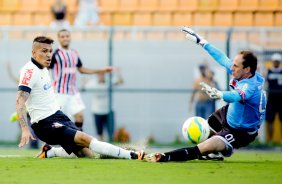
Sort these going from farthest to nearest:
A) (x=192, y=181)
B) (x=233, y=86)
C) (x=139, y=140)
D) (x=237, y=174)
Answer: (x=139, y=140)
(x=233, y=86)
(x=237, y=174)
(x=192, y=181)

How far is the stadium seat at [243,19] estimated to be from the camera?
940 inches

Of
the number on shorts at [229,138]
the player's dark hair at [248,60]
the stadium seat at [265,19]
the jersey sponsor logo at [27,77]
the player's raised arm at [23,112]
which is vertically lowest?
the number on shorts at [229,138]

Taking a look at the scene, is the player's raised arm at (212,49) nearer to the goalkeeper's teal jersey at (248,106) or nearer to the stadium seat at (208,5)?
the goalkeeper's teal jersey at (248,106)

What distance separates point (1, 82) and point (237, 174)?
12.7 m

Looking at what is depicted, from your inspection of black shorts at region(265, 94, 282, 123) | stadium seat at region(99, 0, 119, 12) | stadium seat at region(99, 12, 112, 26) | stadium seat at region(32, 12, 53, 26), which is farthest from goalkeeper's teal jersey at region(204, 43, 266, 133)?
stadium seat at region(32, 12, 53, 26)

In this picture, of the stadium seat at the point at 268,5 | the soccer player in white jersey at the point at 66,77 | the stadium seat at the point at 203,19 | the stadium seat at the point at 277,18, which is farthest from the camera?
the stadium seat at the point at 203,19

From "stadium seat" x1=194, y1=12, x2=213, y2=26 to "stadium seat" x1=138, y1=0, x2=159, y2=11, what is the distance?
1.20 m

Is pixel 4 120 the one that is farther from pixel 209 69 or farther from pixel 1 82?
pixel 209 69

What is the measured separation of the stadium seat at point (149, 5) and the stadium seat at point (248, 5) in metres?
2.32

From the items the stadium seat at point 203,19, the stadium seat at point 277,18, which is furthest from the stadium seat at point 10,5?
the stadium seat at point 277,18

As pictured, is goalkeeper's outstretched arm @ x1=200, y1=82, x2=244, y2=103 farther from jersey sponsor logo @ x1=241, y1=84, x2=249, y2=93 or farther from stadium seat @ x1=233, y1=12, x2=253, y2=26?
stadium seat @ x1=233, y1=12, x2=253, y2=26

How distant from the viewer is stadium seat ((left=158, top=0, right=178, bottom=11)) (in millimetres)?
24516

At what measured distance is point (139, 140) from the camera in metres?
21.6

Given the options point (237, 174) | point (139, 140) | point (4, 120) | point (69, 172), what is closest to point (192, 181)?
point (237, 174)
